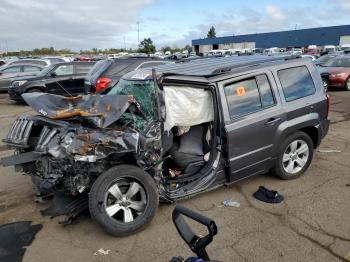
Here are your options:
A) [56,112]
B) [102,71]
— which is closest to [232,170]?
[56,112]

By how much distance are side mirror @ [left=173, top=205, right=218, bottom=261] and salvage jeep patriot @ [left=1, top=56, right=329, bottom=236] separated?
5.47ft

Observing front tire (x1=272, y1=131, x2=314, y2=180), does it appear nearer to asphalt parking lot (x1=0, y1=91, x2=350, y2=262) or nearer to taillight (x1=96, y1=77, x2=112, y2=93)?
asphalt parking lot (x1=0, y1=91, x2=350, y2=262)

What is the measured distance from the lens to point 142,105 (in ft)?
14.4

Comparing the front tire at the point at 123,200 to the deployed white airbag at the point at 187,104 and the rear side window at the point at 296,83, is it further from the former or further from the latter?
the rear side window at the point at 296,83

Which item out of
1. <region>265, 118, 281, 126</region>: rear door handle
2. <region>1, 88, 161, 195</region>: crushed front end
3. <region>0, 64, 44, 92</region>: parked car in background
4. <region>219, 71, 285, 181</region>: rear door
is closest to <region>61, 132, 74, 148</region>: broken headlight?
<region>1, 88, 161, 195</region>: crushed front end

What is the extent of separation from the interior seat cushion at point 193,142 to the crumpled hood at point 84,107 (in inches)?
42.8

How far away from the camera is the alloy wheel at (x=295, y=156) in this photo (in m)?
5.25

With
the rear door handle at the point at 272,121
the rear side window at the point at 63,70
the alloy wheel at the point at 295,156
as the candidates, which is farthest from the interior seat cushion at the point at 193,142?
the rear side window at the point at 63,70

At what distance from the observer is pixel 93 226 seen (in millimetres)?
4211

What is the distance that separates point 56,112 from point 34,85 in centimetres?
1037

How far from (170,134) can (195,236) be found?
2432 millimetres

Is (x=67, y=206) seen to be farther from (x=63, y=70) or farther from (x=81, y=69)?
(x=63, y=70)

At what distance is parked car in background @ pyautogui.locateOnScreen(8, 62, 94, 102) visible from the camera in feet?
44.7

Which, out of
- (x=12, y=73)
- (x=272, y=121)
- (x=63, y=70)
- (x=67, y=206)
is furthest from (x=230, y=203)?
(x=12, y=73)
